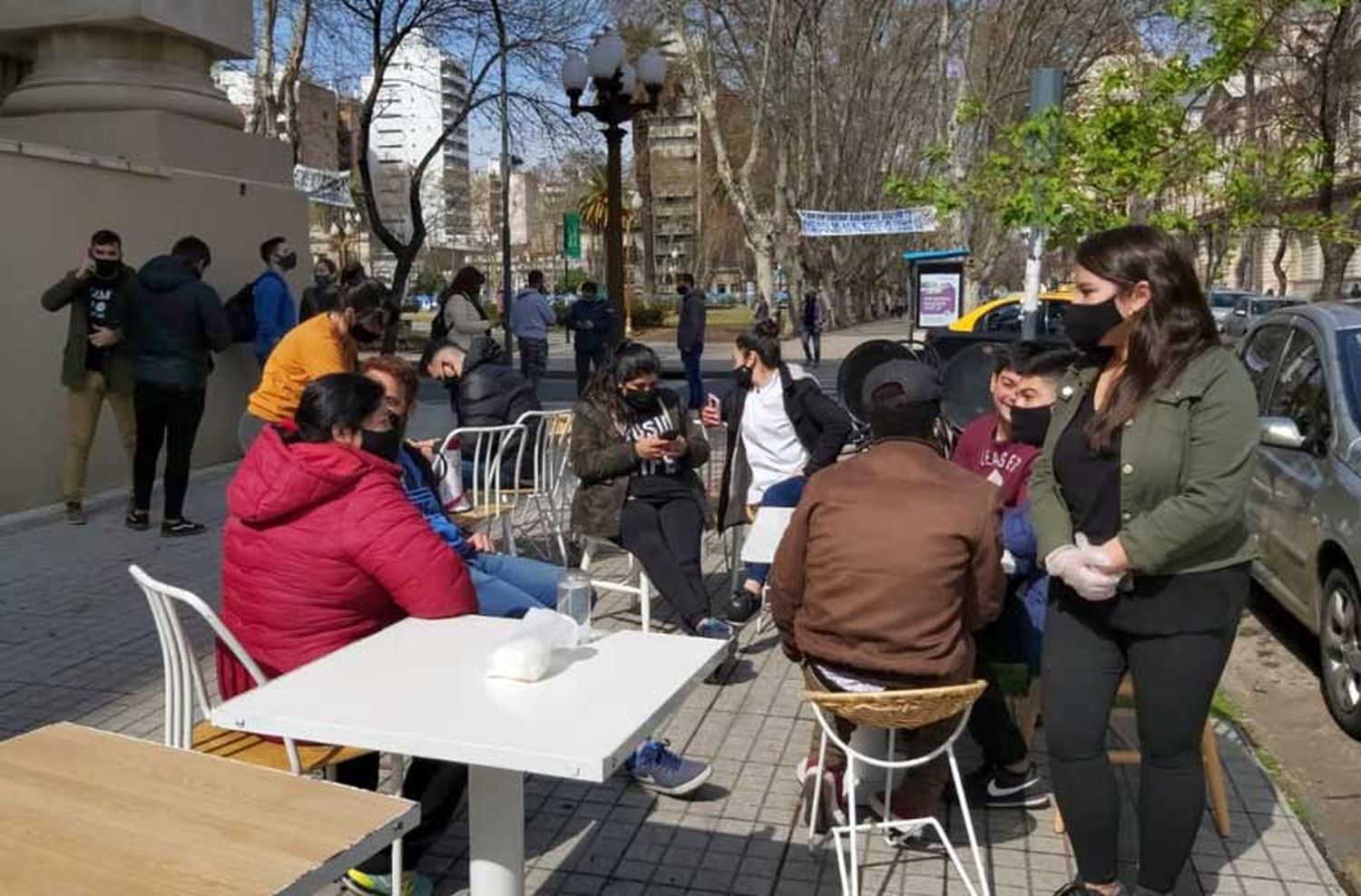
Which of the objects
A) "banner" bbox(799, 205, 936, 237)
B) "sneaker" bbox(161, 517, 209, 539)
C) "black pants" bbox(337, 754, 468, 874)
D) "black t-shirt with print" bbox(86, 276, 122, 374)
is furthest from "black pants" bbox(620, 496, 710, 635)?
"banner" bbox(799, 205, 936, 237)

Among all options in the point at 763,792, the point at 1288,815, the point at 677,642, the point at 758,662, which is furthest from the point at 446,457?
the point at 1288,815

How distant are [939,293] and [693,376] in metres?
3.53

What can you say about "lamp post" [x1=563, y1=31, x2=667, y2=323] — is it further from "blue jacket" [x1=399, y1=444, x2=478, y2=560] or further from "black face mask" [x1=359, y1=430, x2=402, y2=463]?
"black face mask" [x1=359, y1=430, x2=402, y2=463]

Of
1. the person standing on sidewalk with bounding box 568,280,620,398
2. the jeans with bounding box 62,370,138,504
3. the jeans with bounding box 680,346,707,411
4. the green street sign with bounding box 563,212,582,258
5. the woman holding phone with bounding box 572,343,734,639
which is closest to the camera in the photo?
the woman holding phone with bounding box 572,343,734,639

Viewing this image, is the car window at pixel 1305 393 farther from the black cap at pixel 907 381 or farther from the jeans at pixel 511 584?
the jeans at pixel 511 584

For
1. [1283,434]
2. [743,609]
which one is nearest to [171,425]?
[743,609]

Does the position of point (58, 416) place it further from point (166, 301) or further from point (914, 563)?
point (914, 563)

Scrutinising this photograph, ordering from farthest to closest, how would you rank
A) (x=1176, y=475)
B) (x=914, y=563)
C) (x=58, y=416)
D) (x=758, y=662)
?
(x=58, y=416) < (x=758, y=662) < (x=914, y=563) < (x=1176, y=475)

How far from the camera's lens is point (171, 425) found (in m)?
7.80

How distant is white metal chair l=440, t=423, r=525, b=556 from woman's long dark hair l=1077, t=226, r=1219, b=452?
379cm

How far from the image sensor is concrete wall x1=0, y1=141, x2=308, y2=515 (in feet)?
27.5

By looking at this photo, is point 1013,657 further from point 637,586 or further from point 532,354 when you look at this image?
point 532,354

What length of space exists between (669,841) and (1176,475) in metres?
1.90

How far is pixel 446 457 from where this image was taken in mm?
5988
